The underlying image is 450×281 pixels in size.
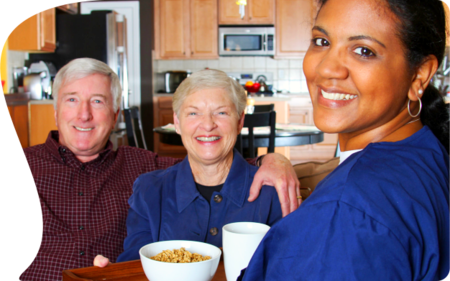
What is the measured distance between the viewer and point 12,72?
437 cm

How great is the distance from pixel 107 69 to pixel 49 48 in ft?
11.0

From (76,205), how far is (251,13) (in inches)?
196

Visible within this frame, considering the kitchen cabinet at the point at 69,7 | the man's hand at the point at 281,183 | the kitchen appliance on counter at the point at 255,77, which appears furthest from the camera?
the kitchen appliance on counter at the point at 255,77

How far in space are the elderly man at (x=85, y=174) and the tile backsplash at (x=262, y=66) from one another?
480cm

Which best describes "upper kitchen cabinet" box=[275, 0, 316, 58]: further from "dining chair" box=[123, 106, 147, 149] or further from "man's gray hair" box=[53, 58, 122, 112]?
"man's gray hair" box=[53, 58, 122, 112]

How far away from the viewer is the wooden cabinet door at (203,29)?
19.3ft

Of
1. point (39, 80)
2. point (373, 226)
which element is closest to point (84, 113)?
point (373, 226)

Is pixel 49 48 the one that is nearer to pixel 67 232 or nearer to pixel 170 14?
pixel 170 14

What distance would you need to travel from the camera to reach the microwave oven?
5871 millimetres

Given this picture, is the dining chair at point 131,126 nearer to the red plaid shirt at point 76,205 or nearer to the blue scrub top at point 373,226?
the red plaid shirt at point 76,205

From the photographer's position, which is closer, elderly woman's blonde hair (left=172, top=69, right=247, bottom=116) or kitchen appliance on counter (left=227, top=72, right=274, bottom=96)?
elderly woman's blonde hair (left=172, top=69, right=247, bottom=116)

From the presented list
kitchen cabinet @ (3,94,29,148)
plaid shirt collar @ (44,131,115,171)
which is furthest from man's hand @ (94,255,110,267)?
kitchen cabinet @ (3,94,29,148)

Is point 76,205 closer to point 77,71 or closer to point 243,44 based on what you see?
point 77,71

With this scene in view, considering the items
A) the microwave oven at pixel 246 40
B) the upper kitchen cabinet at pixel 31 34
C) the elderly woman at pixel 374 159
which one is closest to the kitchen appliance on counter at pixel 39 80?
the upper kitchen cabinet at pixel 31 34
